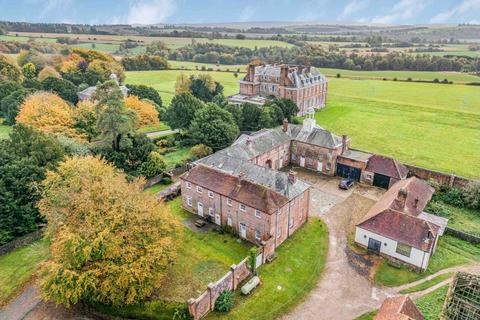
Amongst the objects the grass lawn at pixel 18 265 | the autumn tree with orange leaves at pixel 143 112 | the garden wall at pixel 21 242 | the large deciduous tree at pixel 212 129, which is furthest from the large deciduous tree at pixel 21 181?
the autumn tree with orange leaves at pixel 143 112

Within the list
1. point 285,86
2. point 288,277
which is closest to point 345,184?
point 288,277

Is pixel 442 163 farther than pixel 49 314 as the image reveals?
Yes

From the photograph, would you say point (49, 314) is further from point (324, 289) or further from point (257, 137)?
point (257, 137)

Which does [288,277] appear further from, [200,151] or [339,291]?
[200,151]

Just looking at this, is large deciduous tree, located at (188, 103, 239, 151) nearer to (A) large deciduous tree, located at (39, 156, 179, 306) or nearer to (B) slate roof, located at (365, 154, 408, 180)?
(B) slate roof, located at (365, 154, 408, 180)

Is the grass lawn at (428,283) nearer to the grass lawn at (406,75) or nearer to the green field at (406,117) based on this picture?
the green field at (406,117)

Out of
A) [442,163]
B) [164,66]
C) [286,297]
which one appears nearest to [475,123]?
[442,163]
